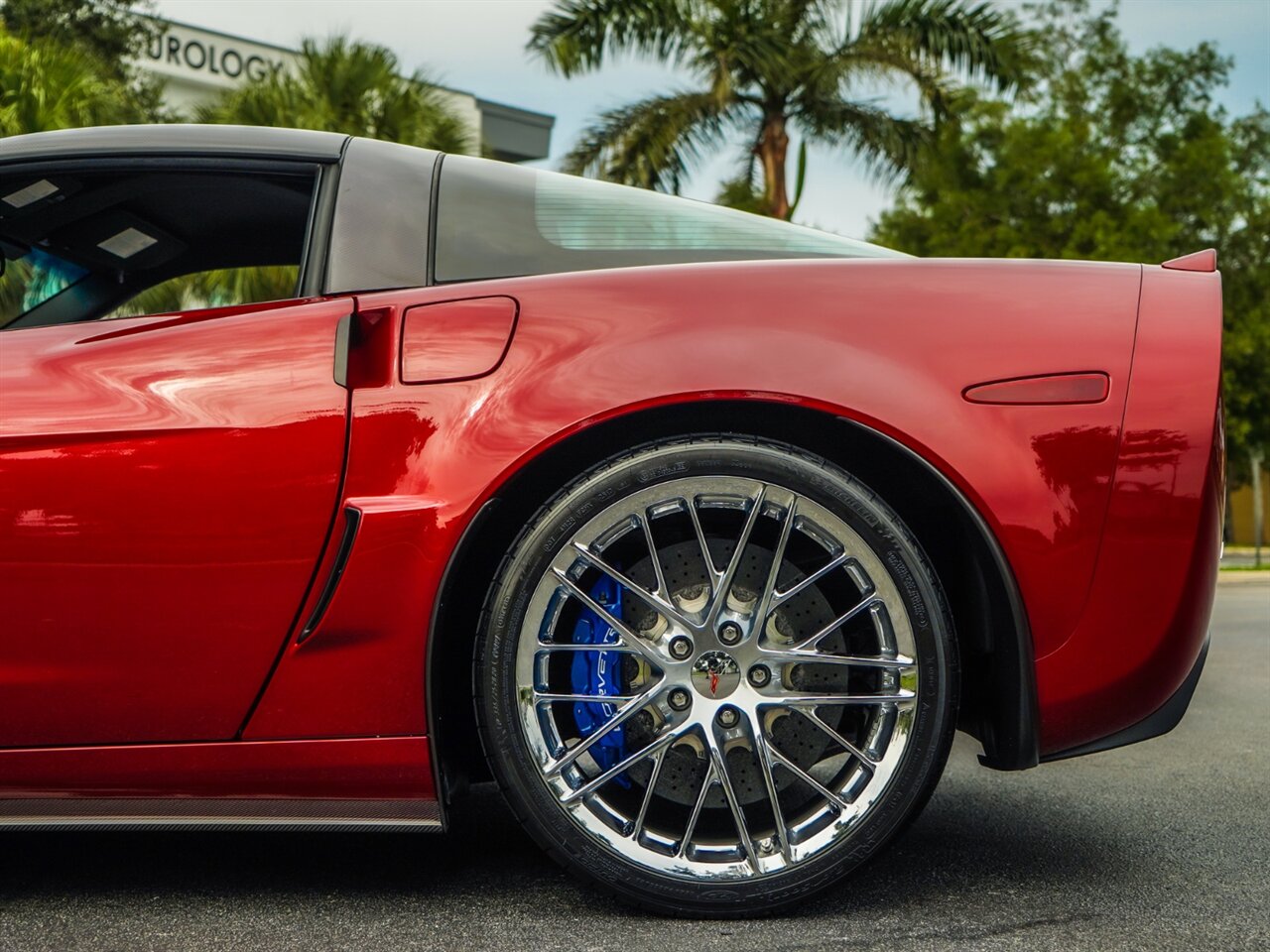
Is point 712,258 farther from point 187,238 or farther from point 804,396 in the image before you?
point 187,238

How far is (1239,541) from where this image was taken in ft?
126

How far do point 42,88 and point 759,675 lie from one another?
38.1 ft

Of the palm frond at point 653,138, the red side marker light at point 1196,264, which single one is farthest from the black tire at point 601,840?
the palm frond at point 653,138

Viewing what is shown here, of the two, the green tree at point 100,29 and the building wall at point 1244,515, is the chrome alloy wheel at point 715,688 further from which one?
the building wall at point 1244,515

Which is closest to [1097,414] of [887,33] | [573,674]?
[573,674]

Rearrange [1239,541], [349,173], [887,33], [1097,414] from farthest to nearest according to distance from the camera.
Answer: [1239,541], [887,33], [349,173], [1097,414]

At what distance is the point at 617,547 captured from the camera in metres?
2.16

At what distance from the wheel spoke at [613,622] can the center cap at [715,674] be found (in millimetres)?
66

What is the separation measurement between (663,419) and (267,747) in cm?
81

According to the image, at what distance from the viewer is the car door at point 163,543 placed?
6.68 ft

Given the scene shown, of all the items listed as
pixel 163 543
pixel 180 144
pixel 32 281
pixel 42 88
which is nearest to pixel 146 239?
pixel 32 281

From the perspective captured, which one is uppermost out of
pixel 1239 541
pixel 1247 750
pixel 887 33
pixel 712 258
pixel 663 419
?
pixel 887 33

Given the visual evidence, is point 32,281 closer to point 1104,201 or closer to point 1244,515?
point 1104,201

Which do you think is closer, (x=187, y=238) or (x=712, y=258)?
(x=712, y=258)
